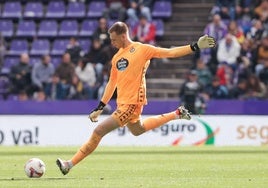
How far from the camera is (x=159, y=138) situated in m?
24.8

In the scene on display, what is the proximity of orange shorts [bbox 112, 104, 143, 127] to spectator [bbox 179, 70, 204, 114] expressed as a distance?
11.5 metres

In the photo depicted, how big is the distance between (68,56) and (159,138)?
192 inches

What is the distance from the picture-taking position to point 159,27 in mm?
30328

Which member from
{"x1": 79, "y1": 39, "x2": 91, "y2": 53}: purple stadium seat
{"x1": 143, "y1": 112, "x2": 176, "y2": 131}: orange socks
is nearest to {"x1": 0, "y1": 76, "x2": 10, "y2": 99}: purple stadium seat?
{"x1": 79, "y1": 39, "x2": 91, "y2": 53}: purple stadium seat

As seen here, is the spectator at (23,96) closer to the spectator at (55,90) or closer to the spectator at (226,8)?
the spectator at (55,90)

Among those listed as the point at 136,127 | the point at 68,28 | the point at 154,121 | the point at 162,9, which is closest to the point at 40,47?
the point at 68,28

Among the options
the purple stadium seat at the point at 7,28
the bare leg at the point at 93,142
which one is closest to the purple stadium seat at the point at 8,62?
the purple stadium seat at the point at 7,28

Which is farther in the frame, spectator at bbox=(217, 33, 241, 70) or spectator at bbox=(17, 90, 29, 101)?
spectator at bbox=(17, 90, 29, 101)

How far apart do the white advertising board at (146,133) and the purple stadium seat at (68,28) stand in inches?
269

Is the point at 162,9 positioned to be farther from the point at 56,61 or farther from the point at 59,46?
the point at 56,61

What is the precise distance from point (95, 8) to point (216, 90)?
7345mm

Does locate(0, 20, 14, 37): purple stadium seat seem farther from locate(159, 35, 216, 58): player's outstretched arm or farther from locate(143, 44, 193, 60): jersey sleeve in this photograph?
locate(159, 35, 216, 58): player's outstretched arm

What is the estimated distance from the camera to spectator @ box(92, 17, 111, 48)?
2908 centimetres

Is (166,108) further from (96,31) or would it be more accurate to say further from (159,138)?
(96,31)
